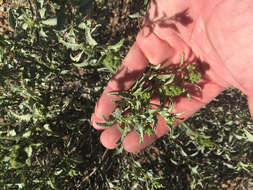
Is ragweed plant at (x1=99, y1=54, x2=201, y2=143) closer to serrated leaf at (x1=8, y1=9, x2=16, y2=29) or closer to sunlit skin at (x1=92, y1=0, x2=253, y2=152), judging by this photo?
sunlit skin at (x1=92, y1=0, x2=253, y2=152)

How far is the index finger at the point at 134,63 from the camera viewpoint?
1.32 m

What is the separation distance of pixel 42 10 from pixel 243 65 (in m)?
1.08

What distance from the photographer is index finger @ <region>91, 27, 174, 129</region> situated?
52.1 inches

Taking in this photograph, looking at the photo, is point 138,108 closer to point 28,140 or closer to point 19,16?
point 28,140

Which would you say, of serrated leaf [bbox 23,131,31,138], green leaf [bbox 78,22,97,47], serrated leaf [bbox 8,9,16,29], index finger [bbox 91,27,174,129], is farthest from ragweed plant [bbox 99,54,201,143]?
serrated leaf [bbox 8,9,16,29]

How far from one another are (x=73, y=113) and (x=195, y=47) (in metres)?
1.01

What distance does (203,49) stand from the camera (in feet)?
5.36

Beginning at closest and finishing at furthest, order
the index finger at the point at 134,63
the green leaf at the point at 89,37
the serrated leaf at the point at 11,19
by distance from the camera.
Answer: the green leaf at the point at 89,37, the serrated leaf at the point at 11,19, the index finger at the point at 134,63

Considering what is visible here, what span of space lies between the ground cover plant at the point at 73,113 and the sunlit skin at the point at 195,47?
14 centimetres

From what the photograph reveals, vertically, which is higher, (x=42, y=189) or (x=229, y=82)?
(x=229, y=82)

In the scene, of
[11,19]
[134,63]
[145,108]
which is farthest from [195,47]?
[11,19]

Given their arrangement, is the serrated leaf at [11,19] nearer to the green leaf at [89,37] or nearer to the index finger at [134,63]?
the green leaf at [89,37]

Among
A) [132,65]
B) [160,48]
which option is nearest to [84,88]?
[132,65]

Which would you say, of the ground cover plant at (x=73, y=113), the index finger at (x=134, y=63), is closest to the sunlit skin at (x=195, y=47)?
the index finger at (x=134, y=63)
